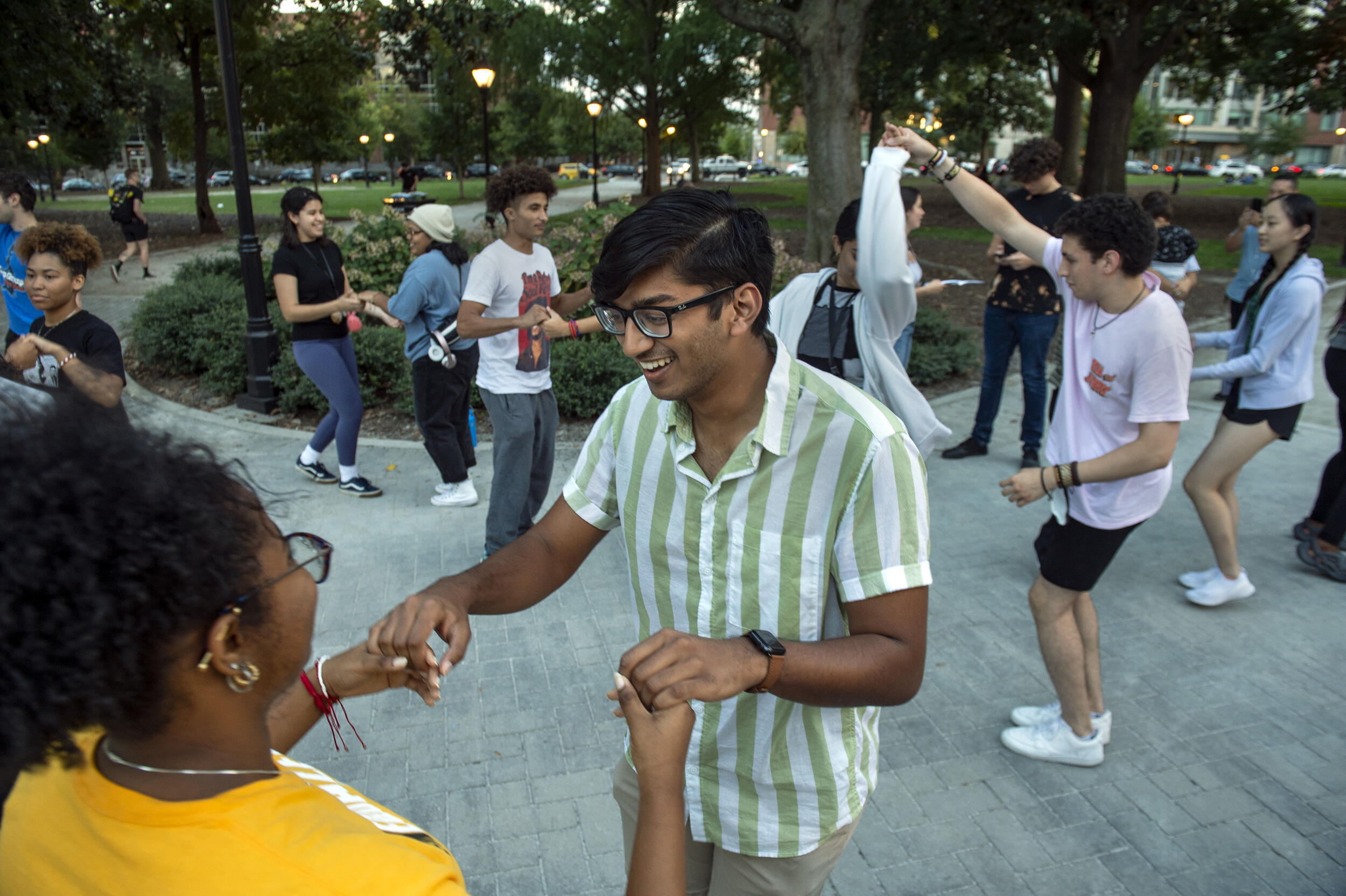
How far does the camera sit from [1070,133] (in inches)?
938

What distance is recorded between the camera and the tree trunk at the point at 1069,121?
22891mm

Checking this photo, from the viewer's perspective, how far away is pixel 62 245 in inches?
168

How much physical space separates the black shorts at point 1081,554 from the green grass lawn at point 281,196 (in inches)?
1044

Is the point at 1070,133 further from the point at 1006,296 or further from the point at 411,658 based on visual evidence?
the point at 411,658

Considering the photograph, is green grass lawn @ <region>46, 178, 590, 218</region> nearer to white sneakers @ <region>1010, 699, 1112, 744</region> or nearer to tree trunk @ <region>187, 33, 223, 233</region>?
tree trunk @ <region>187, 33, 223, 233</region>

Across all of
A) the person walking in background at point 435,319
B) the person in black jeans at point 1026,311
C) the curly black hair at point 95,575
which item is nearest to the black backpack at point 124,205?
the person walking in background at point 435,319

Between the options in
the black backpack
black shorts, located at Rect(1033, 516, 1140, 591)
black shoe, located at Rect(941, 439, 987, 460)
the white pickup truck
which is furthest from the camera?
the white pickup truck

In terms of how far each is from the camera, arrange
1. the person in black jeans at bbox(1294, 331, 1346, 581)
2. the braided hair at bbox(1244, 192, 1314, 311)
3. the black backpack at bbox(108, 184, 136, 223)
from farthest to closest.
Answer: the black backpack at bbox(108, 184, 136, 223)
the person in black jeans at bbox(1294, 331, 1346, 581)
the braided hair at bbox(1244, 192, 1314, 311)

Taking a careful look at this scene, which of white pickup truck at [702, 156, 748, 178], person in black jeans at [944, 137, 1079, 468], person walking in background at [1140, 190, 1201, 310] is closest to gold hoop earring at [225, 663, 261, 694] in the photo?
person in black jeans at [944, 137, 1079, 468]

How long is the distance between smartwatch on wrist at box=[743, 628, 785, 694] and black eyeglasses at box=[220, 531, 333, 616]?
0.72 metres

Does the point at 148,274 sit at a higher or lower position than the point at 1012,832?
higher

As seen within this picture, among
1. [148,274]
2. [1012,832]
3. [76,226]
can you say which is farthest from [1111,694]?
[148,274]

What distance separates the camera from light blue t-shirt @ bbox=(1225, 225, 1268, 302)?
8.34 m

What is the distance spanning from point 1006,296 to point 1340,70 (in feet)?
71.0
